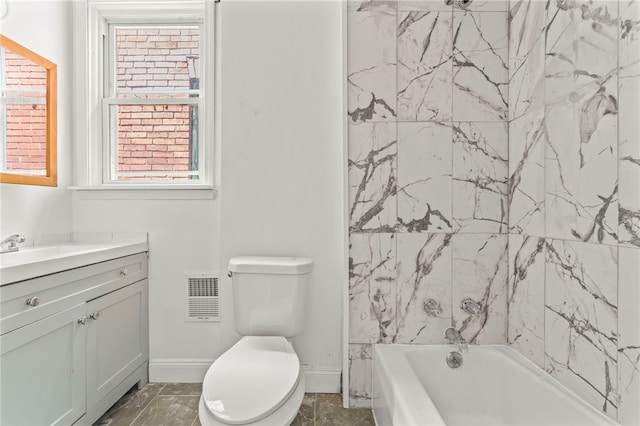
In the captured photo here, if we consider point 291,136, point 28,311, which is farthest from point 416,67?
point 28,311

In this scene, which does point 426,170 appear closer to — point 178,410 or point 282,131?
point 282,131

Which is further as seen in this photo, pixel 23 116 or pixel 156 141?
pixel 156 141

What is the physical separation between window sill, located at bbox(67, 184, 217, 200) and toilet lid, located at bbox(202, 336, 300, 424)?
0.90 meters

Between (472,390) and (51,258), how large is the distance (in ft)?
5.92

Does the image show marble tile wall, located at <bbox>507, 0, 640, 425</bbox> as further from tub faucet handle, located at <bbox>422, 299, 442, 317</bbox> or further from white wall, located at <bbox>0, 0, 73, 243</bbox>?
white wall, located at <bbox>0, 0, 73, 243</bbox>

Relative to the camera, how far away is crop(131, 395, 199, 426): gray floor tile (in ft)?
5.05

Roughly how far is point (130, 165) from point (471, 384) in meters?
2.23

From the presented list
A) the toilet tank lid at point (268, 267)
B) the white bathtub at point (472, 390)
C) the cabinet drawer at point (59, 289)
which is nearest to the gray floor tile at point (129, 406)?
the cabinet drawer at point (59, 289)

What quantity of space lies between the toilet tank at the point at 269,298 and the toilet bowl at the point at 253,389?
0.53 ft

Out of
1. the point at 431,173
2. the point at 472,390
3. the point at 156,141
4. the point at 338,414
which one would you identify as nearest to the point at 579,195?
the point at 431,173

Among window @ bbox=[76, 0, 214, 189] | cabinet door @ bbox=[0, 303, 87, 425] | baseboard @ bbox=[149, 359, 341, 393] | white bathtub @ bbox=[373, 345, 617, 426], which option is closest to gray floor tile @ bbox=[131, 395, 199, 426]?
baseboard @ bbox=[149, 359, 341, 393]

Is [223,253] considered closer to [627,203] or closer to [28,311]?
[28,311]

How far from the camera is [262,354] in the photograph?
1389 millimetres

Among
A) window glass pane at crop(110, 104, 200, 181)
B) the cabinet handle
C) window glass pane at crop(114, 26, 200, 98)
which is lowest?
the cabinet handle
